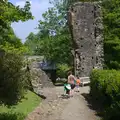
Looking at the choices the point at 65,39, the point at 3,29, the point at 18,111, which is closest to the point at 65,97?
the point at 18,111

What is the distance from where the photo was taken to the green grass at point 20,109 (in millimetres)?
14892

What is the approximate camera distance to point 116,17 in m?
32.0

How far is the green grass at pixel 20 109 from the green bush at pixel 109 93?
10.6 ft

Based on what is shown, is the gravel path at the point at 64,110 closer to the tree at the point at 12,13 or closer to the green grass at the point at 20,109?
the green grass at the point at 20,109

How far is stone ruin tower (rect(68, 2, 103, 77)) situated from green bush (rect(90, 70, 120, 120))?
1077 centimetres

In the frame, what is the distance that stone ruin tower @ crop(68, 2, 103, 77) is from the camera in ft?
93.4

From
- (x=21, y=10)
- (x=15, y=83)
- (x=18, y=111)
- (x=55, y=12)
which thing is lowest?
(x=18, y=111)

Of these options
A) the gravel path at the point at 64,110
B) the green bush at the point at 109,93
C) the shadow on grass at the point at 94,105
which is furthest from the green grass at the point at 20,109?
the green bush at the point at 109,93

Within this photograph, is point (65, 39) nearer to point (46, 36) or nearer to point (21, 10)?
point (46, 36)

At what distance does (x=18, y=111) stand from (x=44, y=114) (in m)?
2.45

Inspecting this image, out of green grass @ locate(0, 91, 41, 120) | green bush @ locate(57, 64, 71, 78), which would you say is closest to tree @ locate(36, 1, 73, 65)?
green bush @ locate(57, 64, 71, 78)

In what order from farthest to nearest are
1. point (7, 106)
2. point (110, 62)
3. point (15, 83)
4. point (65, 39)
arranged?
1. point (65, 39)
2. point (110, 62)
3. point (7, 106)
4. point (15, 83)

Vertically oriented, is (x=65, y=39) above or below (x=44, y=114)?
above

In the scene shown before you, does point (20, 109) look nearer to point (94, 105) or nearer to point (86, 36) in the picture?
point (94, 105)
